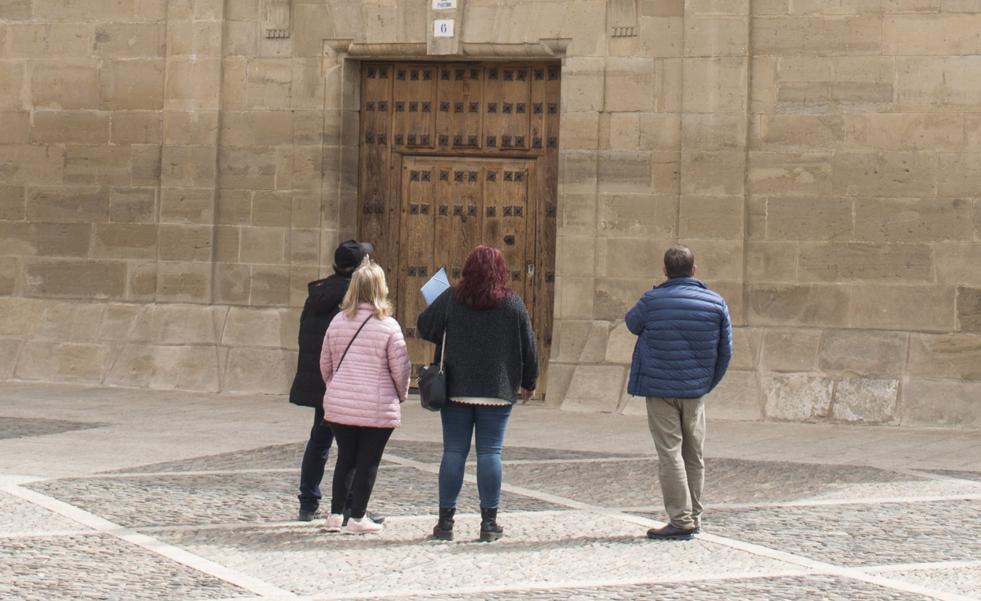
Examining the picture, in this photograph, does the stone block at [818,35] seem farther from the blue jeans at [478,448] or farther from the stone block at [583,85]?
the blue jeans at [478,448]

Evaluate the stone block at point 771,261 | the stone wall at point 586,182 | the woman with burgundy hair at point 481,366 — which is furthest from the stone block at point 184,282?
the woman with burgundy hair at point 481,366

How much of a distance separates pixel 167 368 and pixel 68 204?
→ 1848 millimetres

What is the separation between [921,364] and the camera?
13.2 metres

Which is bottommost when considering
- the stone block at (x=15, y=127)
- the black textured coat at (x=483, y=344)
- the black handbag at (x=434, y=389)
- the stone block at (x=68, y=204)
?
the black handbag at (x=434, y=389)

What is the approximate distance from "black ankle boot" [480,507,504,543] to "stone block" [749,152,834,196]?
642 centimetres

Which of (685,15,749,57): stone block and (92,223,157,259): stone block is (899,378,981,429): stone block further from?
(92,223,157,259): stone block

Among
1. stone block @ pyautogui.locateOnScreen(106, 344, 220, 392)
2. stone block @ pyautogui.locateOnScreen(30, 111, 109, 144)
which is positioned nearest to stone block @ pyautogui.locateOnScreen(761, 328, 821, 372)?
stone block @ pyautogui.locateOnScreen(106, 344, 220, 392)

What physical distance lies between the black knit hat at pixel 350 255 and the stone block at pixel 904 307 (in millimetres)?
6075

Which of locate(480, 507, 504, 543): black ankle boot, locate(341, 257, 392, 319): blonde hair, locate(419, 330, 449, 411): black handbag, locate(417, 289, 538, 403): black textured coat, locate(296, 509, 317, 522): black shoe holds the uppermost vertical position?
locate(341, 257, 392, 319): blonde hair

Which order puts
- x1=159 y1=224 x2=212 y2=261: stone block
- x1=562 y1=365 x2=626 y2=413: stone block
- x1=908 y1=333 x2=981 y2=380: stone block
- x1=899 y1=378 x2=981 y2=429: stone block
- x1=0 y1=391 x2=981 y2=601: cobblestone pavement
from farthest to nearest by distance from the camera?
x1=159 y1=224 x2=212 y2=261: stone block, x1=562 y1=365 x2=626 y2=413: stone block, x1=908 y1=333 x2=981 y2=380: stone block, x1=899 y1=378 x2=981 y2=429: stone block, x1=0 y1=391 x2=981 y2=601: cobblestone pavement

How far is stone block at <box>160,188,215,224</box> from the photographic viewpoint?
14.8 metres

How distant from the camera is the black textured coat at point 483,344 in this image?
7941mm

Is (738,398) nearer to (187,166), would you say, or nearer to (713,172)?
(713,172)

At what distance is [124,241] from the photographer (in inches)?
594
